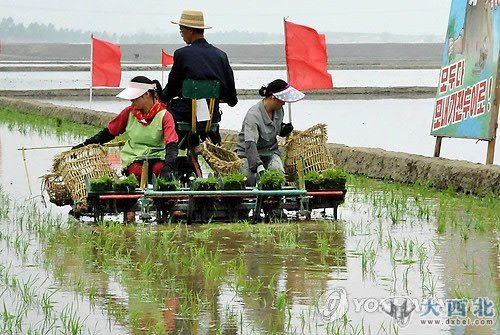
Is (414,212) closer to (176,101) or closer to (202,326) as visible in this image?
(176,101)

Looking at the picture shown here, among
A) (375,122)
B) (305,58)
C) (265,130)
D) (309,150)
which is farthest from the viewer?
(375,122)

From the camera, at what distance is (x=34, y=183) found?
1280 centimetres

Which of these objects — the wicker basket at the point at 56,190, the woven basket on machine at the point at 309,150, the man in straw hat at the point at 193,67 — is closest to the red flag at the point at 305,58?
the woven basket on machine at the point at 309,150

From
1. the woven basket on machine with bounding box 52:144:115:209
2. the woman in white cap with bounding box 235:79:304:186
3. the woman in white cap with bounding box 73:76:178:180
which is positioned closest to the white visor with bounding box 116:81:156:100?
the woman in white cap with bounding box 73:76:178:180

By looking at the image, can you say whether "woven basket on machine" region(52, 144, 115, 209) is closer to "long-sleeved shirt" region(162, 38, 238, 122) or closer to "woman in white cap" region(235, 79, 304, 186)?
"long-sleeved shirt" region(162, 38, 238, 122)

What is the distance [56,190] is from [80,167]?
0.28 meters

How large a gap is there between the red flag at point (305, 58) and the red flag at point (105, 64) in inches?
404

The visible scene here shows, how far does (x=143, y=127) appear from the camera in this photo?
10586mm

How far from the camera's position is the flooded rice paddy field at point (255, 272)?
668 cm

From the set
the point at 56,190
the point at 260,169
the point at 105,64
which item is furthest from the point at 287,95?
the point at 105,64

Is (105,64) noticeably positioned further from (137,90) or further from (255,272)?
(255,272)

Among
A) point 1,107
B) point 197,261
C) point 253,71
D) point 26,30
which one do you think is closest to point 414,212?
point 197,261

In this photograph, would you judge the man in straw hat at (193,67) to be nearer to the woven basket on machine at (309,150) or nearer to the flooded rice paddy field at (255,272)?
the woven basket on machine at (309,150)

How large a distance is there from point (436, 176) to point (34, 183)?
364 centimetres
